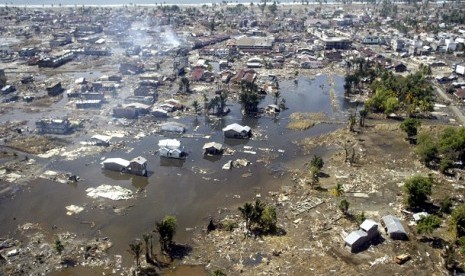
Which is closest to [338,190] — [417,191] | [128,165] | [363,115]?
[417,191]

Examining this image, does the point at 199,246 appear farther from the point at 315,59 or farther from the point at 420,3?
the point at 420,3

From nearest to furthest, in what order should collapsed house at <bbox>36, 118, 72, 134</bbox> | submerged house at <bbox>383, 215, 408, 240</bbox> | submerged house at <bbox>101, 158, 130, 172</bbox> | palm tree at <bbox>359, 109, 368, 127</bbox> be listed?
submerged house at <bbox>383, 215, 408, 240</bbox> < submerged house at <bbox>101, 158, 130, 172</bbox> < collapsed house at <bbox>36, 118, 72, 134</bbox> < palm tree at <bbox>359, 109, 368, 127</bbox>

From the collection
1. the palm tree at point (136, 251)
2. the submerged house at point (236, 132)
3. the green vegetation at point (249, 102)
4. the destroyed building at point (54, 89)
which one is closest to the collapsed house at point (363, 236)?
the palm tree at point (136, 251)

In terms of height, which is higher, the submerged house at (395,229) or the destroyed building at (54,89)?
the destroyed building at (54,89)

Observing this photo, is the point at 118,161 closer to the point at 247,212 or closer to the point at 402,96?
the point at 247,212

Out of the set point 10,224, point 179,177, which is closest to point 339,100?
point 179,177

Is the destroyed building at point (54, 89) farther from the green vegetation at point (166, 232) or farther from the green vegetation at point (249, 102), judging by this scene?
the green vegetation at point (166, 232)

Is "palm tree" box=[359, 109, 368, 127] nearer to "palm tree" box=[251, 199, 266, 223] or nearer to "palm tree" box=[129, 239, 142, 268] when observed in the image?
"palm tree" box=[251, 199, 266, 223]

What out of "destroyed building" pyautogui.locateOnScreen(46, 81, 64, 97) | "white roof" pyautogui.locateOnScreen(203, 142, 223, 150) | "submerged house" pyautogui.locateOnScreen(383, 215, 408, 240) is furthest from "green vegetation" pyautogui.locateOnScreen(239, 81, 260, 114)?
"destroyed building" pyautogui.locateOnScreen(46, 81, 64, 97)
